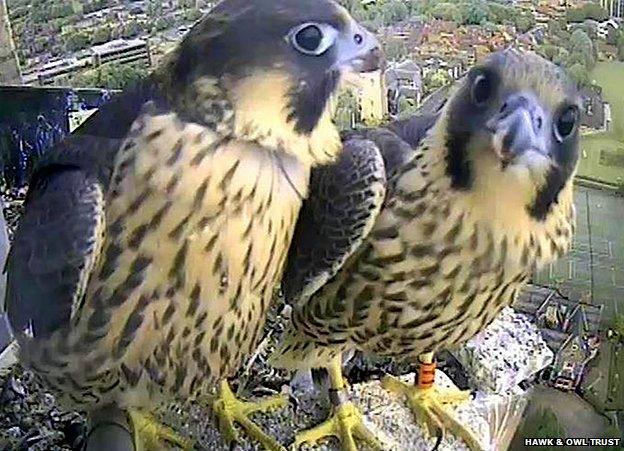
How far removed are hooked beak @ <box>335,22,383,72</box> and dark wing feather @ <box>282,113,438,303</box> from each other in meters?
0.15

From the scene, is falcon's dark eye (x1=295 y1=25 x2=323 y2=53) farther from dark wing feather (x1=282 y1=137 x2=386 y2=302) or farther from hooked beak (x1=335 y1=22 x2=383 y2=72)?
dark wing feather (x1=282 y1=137 x2=386 y2=302)

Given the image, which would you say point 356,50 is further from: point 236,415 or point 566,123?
point 236,415

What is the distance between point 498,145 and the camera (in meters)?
0.91

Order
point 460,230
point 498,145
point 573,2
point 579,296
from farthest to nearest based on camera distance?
point 579,296, point 573,2, point 460,230, point 498,145

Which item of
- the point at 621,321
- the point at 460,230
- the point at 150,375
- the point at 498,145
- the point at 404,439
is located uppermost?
the point at 498,145

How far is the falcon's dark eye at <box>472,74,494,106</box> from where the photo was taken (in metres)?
0.93

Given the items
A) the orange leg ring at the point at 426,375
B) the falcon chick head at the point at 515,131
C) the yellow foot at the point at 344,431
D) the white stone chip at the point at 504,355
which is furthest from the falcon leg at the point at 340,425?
the falcon chick head at the point at 515,131

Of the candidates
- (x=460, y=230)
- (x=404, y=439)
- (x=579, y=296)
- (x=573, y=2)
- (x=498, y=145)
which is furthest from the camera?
(x=579, y=296)

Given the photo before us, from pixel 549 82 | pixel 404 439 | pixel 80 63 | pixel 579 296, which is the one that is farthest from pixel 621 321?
pixel 80 63

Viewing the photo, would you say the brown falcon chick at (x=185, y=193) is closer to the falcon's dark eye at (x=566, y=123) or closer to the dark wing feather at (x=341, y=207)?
the dark wing feather at (x=341, y=207)

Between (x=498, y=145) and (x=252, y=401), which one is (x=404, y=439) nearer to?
(x=252, y=401)

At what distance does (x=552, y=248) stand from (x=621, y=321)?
650mm

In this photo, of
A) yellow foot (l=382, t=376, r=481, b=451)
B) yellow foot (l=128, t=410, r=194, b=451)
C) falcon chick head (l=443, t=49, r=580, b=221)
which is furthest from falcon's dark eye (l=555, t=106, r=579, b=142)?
yellow foot (l=128, t=410, r=194, b=451)

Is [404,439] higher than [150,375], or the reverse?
[150,375]
